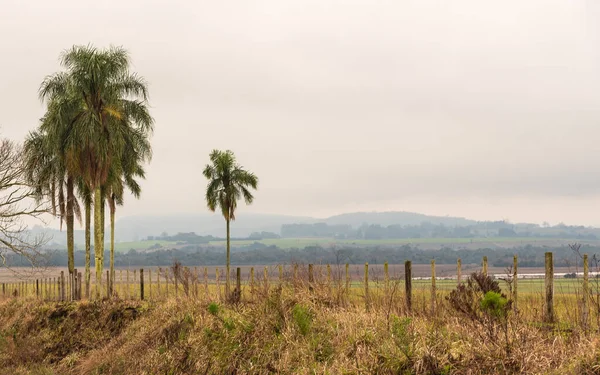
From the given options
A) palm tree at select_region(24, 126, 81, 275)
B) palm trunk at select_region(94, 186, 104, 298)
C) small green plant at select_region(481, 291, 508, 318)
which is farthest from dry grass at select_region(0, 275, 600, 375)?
palm tree at select_region(24, 126, 81, 275)

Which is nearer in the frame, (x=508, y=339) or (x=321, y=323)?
(x=508, y=339)

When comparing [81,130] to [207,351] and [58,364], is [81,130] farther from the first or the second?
[207,351]

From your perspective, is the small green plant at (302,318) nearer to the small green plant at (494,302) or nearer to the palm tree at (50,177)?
the small green plant at (494,302)

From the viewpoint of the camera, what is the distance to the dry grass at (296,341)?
10.8 meters

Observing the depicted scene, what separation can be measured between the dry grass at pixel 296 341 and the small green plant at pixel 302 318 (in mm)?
30

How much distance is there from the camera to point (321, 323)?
15.1m

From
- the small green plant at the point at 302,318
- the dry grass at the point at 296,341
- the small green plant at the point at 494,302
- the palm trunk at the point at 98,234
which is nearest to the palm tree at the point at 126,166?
the palm trunk at the point at 98,234

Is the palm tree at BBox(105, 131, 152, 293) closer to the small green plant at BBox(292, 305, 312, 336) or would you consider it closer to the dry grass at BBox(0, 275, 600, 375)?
the dry grass at BBox(0, 275, 600, 375)

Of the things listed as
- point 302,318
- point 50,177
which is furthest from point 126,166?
point 302,318

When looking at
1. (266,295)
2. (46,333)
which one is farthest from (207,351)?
(46,333)

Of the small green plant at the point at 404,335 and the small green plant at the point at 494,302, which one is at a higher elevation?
the small green plant at the point at 494,302

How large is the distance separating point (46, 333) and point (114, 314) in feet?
13.3

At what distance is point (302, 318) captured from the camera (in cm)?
1502

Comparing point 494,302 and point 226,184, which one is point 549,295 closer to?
point 494,302
